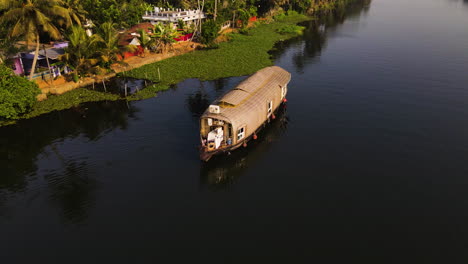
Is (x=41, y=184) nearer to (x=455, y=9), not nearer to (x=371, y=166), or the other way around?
(x=371, y=166)

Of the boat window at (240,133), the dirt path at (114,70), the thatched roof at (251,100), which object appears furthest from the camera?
the dirt path at (114,70)

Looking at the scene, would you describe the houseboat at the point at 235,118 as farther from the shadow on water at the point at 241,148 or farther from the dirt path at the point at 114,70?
the dirt path at the point at 114,70

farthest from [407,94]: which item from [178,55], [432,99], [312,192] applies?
[178,55]

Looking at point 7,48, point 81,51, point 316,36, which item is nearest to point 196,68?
point 81,51

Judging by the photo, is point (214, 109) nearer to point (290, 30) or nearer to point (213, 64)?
point (213, 64)

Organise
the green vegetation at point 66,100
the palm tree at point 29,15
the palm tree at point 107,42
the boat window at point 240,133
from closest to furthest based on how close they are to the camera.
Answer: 1. the boat window at point 240,133
2. the palm tree at point 29,15
3. the green vegetation at point 66,100
4. the palm tree at point 107,42

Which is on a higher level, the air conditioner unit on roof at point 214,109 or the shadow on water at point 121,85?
the air conditioner unit on roof at point 214,109

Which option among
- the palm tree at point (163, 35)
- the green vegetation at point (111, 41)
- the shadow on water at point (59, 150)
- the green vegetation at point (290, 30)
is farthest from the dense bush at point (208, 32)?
the green vegetation at point (290, 30)
